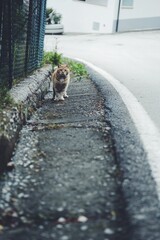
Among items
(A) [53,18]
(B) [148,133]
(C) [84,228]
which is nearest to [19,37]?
(B) [148,133]

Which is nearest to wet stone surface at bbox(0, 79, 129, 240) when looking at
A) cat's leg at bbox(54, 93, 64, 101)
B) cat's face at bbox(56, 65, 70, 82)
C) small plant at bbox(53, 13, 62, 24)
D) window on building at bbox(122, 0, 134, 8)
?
cat's leg at bbox(54, 93, 64, 101)

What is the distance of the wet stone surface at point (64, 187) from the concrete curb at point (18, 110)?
0.09 m

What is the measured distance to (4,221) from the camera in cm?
214

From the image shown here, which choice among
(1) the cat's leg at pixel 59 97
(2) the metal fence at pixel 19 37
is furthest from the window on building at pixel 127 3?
(1) the cat's leg at pixel 59 97

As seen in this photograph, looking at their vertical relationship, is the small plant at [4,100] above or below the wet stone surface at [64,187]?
above

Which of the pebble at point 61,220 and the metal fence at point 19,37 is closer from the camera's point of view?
the pebble at point 61,220

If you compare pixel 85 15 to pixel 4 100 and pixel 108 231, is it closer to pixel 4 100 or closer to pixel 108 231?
pixel 4 100

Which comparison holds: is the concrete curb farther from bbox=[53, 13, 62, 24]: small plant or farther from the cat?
bbox=[53, 13, 62, 24]: small plant

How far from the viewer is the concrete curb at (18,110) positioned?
290 cm

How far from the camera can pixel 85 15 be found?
32312 millimetres

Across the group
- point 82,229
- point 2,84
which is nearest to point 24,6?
point 2,84

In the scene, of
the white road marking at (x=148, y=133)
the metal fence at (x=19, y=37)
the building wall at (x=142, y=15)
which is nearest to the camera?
the white road marking at (x=148, y=133)

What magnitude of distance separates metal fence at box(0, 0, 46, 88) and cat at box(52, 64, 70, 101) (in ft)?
1.33

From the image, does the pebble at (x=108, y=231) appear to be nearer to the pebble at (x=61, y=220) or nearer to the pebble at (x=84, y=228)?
the pebble at (x=84, y=228)
